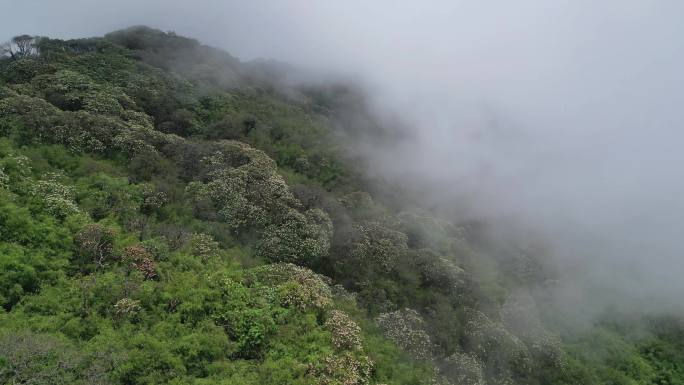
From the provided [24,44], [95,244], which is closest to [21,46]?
[24,44]

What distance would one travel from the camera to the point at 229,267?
84.7 feet

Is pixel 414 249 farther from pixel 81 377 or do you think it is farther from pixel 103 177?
pixel 81 377

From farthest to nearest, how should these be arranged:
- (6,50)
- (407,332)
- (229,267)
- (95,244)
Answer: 1. (6,50)
2. (407,332)
3. (229,267)
4. (95,244)

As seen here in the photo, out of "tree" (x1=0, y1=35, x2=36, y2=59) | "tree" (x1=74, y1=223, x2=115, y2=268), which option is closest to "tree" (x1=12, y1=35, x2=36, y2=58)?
"tree" (x1=0, y1=35, x2=36, y2=59)

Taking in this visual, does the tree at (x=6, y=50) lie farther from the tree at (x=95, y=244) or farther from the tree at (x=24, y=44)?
the tree at (x=95, y=244)

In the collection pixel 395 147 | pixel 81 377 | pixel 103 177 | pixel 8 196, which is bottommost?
pixel 81 377

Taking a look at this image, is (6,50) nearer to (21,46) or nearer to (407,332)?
(21,46)

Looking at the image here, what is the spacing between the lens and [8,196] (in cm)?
2405

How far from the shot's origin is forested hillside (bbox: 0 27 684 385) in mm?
20391

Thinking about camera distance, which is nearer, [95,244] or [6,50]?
[95,244]

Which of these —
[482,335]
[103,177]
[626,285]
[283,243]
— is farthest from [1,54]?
[626,285]

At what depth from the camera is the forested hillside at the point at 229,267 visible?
2039 centimetres

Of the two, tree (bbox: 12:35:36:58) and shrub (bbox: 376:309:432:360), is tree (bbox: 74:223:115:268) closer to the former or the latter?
shrub (bbox: 376:309:432:360)

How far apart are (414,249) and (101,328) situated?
21912 millimetres
